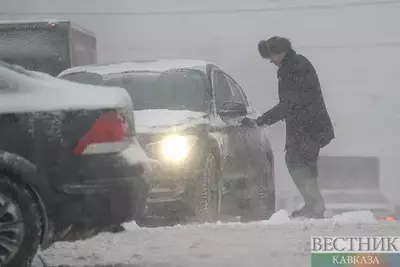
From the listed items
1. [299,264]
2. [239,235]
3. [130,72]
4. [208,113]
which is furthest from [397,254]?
[130,72]

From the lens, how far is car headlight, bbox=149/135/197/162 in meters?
5.12

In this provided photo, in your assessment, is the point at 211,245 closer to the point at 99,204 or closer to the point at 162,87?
the point at 99,204

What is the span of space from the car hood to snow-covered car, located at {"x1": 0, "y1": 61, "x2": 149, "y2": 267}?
4.24 ft

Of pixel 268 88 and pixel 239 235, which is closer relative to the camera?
pixel 239 235

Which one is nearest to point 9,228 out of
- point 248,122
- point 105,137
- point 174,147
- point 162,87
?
point 105,137

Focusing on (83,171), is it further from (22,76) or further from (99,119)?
(22,76)

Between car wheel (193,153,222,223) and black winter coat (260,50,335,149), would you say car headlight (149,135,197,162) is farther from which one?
black winter coat (260,50,335,149)

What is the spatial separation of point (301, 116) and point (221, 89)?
722mm

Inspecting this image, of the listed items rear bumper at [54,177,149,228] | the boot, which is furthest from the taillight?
the boot

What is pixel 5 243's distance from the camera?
141 inches

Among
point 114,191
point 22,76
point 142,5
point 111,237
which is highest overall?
point 142,5

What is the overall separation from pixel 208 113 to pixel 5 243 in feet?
8.11

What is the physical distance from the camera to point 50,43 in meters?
7.55

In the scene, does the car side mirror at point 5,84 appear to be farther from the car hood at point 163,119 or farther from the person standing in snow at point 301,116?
the person standing in snow at point 301,116
